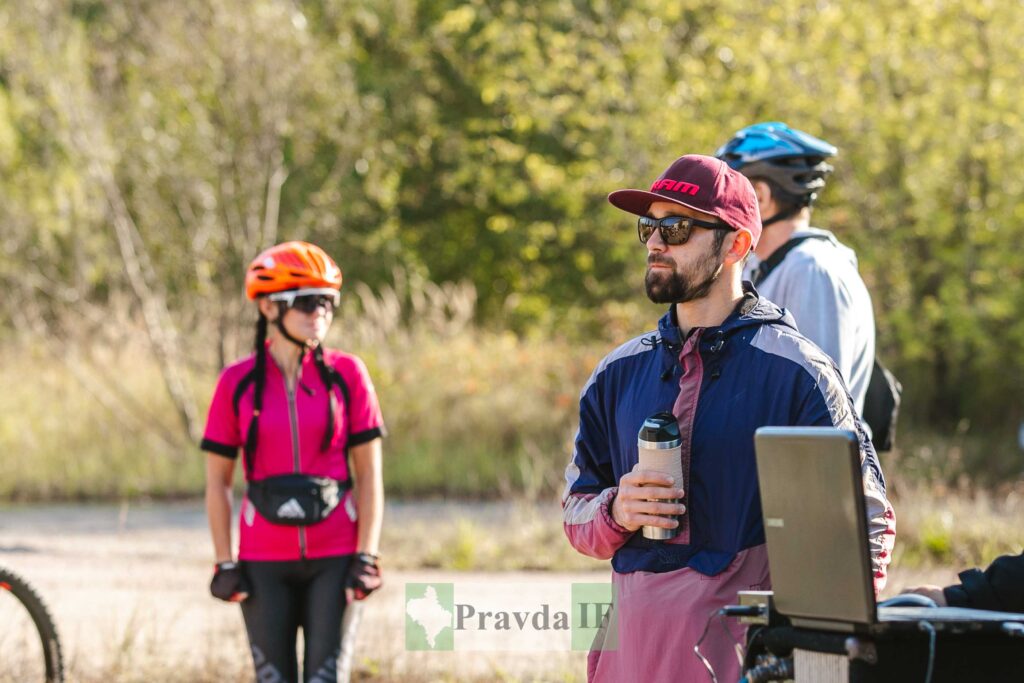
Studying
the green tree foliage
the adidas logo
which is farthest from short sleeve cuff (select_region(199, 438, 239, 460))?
the green tree foliage

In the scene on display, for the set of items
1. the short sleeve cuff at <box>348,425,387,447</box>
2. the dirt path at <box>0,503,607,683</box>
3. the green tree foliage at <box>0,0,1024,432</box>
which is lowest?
the dirt path at <box>0,503,607,683</box>

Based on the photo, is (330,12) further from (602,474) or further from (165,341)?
(602,474)

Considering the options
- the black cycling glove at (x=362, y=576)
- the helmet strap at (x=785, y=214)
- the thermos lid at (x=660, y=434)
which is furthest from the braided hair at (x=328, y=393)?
the thermos lid at (x=660, y=434)

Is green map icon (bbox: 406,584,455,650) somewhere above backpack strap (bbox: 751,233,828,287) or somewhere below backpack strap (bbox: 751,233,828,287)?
below

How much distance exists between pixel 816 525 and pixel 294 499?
2715 mm

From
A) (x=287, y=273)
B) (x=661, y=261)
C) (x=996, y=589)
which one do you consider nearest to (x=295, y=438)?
(x=287, y=273)

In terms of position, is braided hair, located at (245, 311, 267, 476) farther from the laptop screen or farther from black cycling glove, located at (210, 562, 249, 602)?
the laptop screen

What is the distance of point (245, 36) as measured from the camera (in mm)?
14195

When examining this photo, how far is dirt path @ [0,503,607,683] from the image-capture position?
669 centimetres

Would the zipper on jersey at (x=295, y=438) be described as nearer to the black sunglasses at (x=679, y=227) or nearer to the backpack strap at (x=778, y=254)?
the backpack strap at (x=778, y=254)

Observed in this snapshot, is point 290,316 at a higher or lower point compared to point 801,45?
lower

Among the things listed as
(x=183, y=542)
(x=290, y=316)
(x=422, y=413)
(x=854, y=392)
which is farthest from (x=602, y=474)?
(x=422, y=413)

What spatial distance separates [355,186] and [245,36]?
8465 millimetres

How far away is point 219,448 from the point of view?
5.24 meters
